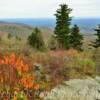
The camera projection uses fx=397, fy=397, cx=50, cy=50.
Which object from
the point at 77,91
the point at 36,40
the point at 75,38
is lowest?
the point at 75,38

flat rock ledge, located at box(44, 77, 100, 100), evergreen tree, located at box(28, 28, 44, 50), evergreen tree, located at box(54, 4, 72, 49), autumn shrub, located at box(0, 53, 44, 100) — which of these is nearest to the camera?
flat rock ledge, located at box(44, 77, 100, 100)

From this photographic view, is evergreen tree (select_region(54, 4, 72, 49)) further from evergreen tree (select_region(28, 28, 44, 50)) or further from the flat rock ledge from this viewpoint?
the flat rock ledge

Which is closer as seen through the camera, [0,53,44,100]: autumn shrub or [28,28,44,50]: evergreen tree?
[0,53,44,100]: autumn shrub

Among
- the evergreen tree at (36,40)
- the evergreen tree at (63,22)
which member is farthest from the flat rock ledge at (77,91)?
the evergreen tree at (63,22)

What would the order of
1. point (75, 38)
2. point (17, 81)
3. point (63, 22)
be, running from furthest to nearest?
1. point (75, 38)
2. point (63, 22)
3. point (17, 81)

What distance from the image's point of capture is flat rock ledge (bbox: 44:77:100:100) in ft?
36.9

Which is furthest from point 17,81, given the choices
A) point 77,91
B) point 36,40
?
point 36,40

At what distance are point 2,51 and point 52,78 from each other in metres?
3.47

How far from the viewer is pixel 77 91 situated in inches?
482

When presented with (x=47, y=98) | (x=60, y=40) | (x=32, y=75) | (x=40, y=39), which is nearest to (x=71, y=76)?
(x=32, y=75)

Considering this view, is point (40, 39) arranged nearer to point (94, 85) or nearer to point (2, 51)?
point (2, 51)

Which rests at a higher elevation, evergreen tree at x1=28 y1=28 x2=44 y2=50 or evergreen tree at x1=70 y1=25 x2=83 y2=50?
evergreen tree at x1=28 y1=28 x2=44 y2=50

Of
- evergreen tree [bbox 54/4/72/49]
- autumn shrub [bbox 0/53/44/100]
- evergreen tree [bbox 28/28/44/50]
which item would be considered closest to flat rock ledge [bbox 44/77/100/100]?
autumn shrub [bbox 0/53/44/100]

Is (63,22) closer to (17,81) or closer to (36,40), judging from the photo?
(36,40)
